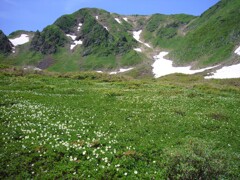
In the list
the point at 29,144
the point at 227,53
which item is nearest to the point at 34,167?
the point at 29,144

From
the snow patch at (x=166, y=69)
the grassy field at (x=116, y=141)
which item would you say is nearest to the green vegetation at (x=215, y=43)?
the snow patch at (x=166, y=69)

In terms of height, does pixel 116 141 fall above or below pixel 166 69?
below

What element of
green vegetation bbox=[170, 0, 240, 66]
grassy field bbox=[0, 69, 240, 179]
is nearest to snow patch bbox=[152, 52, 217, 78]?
green vegetation bbox=[170, 0, 240, 66]

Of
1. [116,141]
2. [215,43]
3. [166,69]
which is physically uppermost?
[215,43]

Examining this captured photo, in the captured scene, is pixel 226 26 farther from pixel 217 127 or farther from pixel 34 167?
pixel 34 167

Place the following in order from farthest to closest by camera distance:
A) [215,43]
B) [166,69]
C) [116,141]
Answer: [215,43] → [166,69] → [116,141]

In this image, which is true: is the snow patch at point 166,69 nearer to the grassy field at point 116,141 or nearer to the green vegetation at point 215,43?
the green vegetation at point 215,43

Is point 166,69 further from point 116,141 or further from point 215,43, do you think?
point 116,141

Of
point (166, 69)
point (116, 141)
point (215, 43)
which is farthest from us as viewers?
point (215, 43)

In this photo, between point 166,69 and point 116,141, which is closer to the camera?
point 116,141

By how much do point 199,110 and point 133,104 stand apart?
799 centimetres

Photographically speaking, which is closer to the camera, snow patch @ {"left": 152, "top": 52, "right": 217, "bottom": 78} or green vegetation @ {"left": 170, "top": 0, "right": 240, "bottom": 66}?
green vegetation @ {"left": 170, "top": 0, "right": 240, "bottom": 66}

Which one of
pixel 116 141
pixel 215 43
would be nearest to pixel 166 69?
pixel 215 43

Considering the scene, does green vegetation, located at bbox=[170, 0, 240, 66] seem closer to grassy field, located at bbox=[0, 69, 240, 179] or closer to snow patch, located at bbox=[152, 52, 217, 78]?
snow patch, located at bbox=[152, 52, 217, 78]
